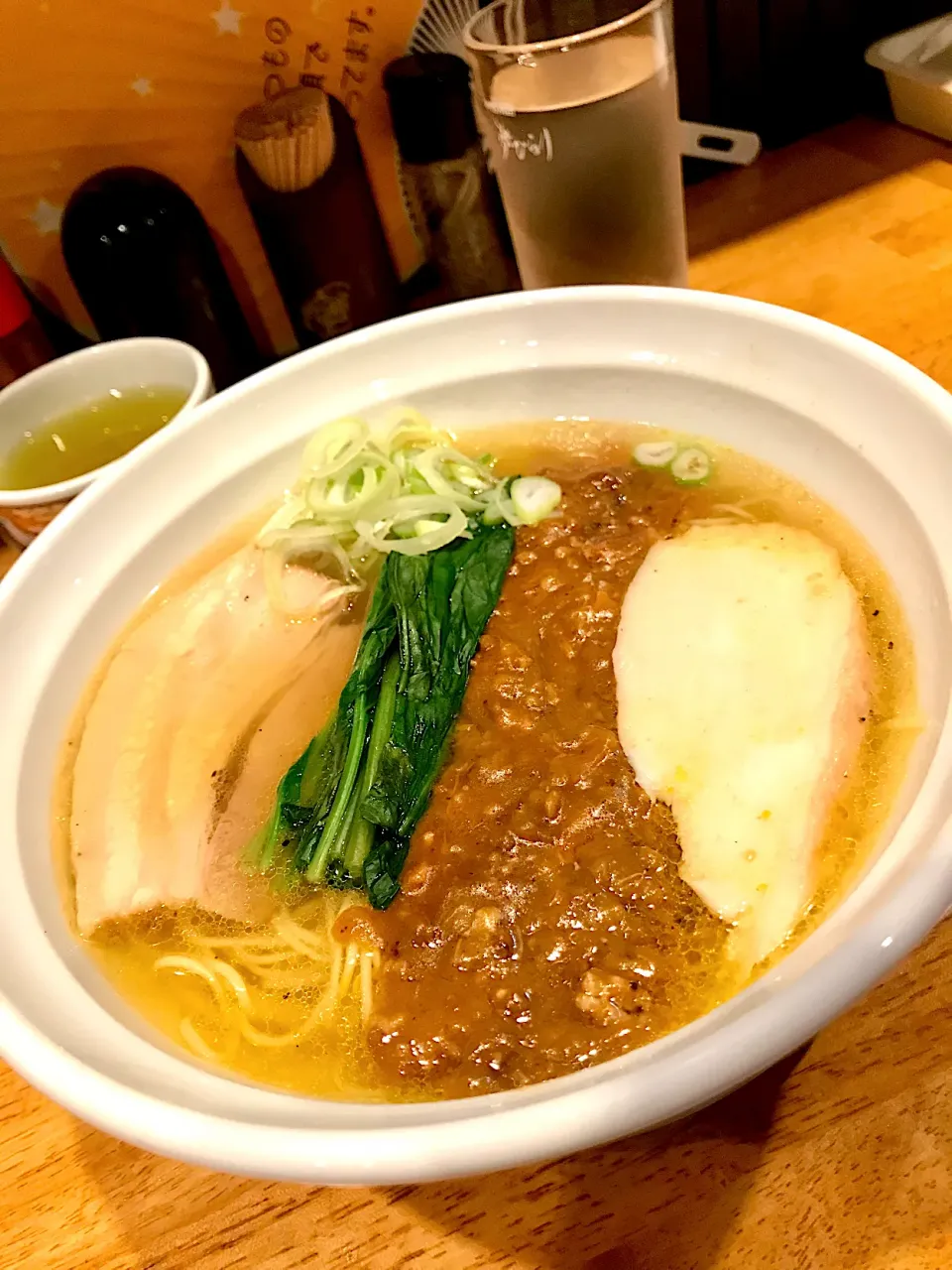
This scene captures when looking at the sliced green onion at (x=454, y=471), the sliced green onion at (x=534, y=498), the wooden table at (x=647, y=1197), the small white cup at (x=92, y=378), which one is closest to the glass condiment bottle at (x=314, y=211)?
the small white cup at (x=92, y=378)

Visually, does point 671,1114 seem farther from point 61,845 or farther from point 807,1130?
point 61,845

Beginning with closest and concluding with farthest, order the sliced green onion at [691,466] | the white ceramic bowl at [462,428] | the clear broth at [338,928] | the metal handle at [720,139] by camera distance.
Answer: the white ceramic bowl at [462,428], the clear broth at [338,928], the sliced green onion at [691,466], the metal handle at [720,139]

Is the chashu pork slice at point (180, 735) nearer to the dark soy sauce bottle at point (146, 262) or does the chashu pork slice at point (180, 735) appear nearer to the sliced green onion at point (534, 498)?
the sliced green onion at point (534, 498)

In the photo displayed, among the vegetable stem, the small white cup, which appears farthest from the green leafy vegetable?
the small white cup

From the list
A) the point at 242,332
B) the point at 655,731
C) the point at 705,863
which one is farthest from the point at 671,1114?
the point at 242,332

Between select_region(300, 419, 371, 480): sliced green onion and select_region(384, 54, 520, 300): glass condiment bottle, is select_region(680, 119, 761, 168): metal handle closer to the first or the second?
select_region(384, 54, 520, 300): glass condiment bottle

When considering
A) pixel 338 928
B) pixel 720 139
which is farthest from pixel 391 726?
pixel 720 139
